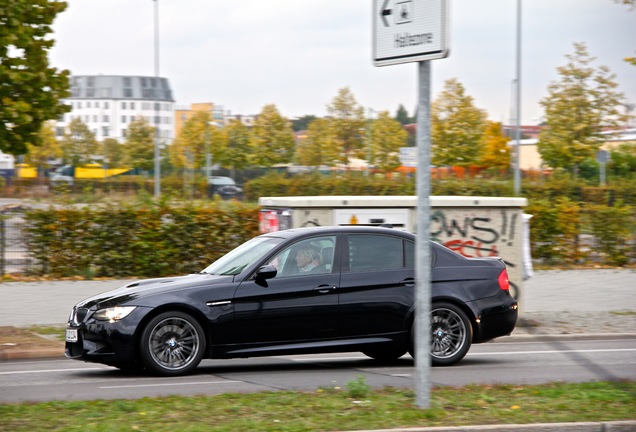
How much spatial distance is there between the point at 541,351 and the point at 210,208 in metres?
9.82

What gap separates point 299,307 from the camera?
9867 mm

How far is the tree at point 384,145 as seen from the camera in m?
68.6

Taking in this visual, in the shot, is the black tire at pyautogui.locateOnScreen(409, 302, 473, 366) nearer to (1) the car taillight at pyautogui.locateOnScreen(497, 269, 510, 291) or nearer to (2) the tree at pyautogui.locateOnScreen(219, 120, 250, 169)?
(1) the car taillight at pyautogui.locateOnScreen(497, 269, 510, 291)

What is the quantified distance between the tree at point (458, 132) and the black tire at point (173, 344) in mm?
47578

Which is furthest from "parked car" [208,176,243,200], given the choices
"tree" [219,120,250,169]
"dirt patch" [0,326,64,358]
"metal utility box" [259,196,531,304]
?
"dirt patch" [0,326,64,358]

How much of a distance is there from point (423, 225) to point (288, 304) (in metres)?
3.18

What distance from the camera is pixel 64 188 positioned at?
20641 millimetres

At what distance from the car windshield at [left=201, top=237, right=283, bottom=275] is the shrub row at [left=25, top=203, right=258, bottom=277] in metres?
9.17

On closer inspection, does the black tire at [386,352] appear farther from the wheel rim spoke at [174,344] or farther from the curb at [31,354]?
the curb at [31,354]

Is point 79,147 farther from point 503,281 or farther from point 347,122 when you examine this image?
point 503,281

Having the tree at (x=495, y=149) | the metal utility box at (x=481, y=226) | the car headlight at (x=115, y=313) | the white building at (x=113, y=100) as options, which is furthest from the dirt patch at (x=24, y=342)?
the white building at (x=113, y=100)

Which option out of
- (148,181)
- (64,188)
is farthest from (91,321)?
(148,181)

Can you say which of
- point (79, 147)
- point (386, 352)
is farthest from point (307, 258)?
point (79, 147)

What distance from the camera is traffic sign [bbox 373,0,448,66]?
6605 millimetres
